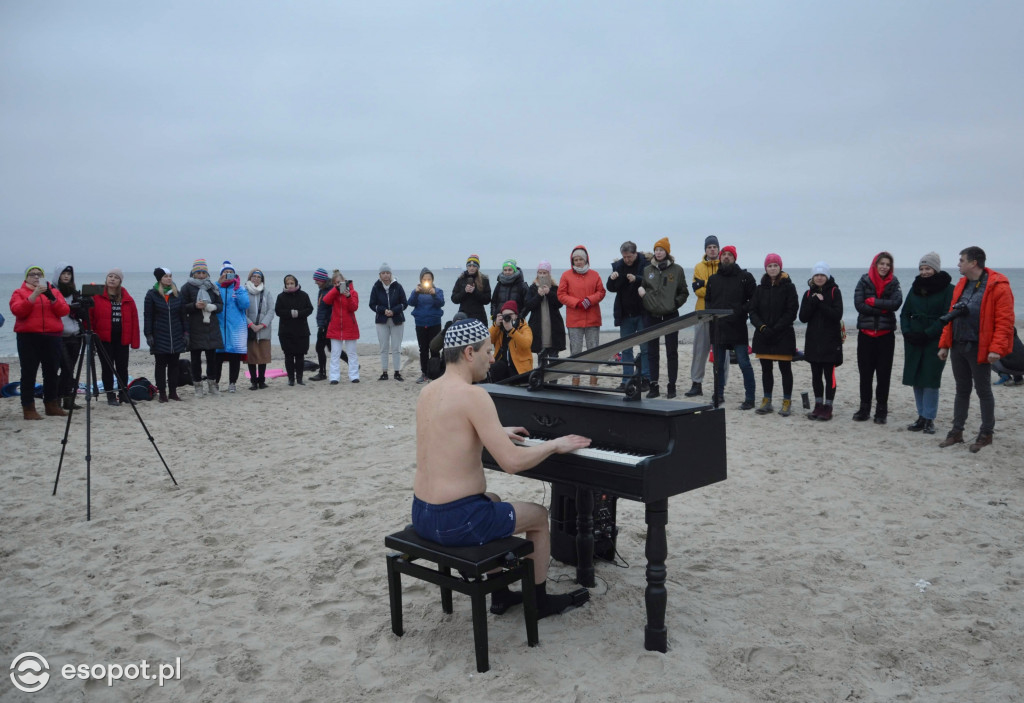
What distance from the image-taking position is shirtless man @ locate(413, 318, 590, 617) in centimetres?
322

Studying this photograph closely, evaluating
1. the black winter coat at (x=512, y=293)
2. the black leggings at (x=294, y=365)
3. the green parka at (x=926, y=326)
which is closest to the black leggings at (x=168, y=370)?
the black leggings at (x=294, y=365)

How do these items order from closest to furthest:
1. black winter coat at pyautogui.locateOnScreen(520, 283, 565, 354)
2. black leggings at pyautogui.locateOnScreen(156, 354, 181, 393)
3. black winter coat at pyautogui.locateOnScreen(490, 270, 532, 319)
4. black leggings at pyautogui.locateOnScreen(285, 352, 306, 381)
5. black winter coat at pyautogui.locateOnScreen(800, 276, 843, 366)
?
black winter coat at pyautogui.locateOnScreen(800, 276, 843, 366)
black winter coat at pyautogui.locateOnScreen(520, 283, 565, 354)
black winter coat at pyautogui.locateOnScreen(490, 270, 532, 319)
black leggings at pyautogui.locateOnScreen(156, 354, 181, 393)
black leggings at pyautogui.locateOnScreen(285, 352, 306, 381)

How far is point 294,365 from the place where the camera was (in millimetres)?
11758

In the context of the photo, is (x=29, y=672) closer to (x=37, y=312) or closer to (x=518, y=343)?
(x=518, y=343)

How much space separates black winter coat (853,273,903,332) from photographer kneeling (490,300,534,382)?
354 centimetres

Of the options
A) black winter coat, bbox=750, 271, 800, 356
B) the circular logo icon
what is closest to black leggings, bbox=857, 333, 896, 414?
black winter coat, bbox=750, 271, 800, 356

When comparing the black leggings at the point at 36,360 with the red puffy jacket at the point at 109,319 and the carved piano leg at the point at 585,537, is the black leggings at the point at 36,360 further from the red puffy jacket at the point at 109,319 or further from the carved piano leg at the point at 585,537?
the carved piano leg at the point at 585,537

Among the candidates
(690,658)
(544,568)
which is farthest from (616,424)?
(690,658)

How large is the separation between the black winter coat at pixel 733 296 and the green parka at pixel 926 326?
1.77 m

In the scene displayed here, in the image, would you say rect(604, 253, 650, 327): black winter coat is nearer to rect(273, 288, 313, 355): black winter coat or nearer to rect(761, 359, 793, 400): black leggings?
rect(761, 359, 793, 400): black leggings

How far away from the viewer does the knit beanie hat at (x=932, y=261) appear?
7492 millimetres

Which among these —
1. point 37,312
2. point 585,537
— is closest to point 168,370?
point 37,312

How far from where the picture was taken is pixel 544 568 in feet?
11.8

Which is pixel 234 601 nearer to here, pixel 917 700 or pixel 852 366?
pixel 917 700
